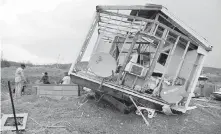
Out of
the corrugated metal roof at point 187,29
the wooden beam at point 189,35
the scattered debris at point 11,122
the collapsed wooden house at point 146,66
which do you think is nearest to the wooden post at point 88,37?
the collapsed wooden house at point 146,66

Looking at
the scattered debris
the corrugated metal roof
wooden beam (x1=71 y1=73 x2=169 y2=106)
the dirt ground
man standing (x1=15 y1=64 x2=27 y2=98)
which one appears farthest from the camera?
man standing (x1=15 y1=64 x2=27 y2=98)

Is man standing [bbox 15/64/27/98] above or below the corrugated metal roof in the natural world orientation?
below

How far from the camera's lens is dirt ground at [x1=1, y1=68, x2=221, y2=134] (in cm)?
722

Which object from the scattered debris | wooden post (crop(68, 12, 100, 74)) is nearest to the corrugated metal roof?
wooden post (crop(68, 12, 100, 74))

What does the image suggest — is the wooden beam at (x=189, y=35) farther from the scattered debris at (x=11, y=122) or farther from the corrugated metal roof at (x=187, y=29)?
the scattered debris at (x=11, y=122)

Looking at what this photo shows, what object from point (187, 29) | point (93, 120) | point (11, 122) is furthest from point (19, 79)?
point (187, 29)

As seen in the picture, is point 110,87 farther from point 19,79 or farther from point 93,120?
point 19,79

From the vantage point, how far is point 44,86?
1100 cm

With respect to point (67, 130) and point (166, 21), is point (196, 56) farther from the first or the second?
point (67, 130)

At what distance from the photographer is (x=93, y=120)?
26.0 ft

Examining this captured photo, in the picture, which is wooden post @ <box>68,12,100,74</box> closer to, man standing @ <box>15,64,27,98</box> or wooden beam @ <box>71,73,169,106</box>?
wooden beam @ <box>71,73,169,106</box>

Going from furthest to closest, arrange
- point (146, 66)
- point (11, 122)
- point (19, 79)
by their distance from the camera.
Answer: point (19, 79)
point (146, 66)
point (11, 122)

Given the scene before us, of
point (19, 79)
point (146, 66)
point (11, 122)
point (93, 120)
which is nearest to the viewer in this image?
point (11, 122)

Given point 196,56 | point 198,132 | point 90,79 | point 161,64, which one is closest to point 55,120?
point 90,79
